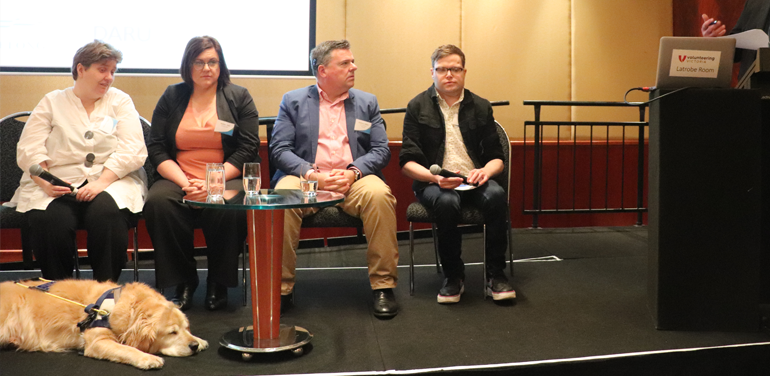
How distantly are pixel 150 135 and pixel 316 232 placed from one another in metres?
1.81

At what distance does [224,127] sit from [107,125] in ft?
1.73

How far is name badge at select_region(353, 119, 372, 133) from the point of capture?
291 cm

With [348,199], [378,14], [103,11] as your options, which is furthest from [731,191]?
[103,11]

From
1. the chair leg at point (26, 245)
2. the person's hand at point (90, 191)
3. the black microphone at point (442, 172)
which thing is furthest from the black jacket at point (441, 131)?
the chair leg at point (26, 245)

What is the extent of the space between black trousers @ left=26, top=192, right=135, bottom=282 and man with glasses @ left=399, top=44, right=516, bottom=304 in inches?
52.1

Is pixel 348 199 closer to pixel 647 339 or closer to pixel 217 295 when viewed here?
pixel 217 295

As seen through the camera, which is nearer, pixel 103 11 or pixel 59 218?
pixel 59 218

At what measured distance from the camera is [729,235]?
2.22m

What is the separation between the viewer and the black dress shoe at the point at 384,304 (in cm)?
248

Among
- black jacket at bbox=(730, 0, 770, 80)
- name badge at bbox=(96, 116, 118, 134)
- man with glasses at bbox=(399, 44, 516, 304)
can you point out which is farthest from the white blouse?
black jacket at bbox=(730, 0, 770, 80)

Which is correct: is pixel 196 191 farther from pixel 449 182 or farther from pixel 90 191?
pixel 449 182

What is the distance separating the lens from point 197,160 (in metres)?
2.81

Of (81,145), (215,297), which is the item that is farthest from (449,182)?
(81,145)

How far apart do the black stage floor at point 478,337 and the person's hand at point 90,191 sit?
0.65 metres
